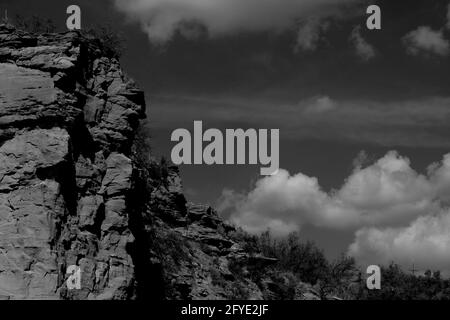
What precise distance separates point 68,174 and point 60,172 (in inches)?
28.0

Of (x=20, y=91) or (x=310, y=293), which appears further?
(x=310, y=293)

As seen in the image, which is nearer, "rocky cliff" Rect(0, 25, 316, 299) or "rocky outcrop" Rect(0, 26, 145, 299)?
"rocky outcrop" Rect(0, 26, 145, 299)

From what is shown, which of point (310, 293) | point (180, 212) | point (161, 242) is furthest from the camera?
point (310, 293)

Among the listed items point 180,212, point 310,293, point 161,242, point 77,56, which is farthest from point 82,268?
point 310,293

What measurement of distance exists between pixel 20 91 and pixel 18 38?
3068 mm

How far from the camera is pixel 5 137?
28.6 m

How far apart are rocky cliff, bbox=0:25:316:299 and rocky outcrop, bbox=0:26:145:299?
1.6 inches

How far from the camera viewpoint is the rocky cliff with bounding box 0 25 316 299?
26469 mm

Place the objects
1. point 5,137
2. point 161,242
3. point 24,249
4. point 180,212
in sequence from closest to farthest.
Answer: point 24,249 → point 5,137 → point 161,242 → point 180,212

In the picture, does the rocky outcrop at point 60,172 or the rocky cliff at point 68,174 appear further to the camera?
the rocky cliff at point 68,174

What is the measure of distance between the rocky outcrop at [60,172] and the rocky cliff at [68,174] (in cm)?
4

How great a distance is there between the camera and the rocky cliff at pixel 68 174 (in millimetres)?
26469
